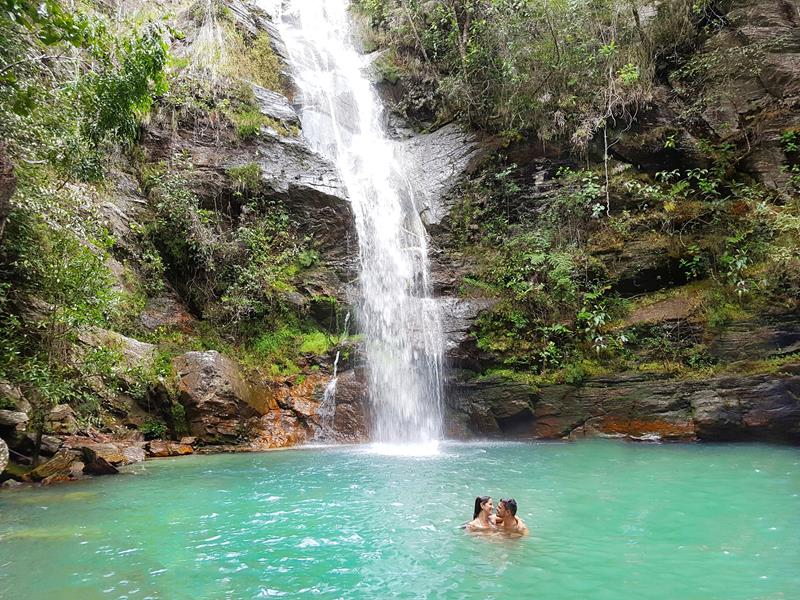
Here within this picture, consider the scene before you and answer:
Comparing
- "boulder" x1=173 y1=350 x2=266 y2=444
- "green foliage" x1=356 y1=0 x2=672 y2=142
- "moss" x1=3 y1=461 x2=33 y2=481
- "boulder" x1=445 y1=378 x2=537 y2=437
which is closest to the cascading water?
"boulder" x1=445 y1=378 x2=537 y2=437

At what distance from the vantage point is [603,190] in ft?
45.9

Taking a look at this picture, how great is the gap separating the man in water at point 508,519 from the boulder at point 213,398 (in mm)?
7517

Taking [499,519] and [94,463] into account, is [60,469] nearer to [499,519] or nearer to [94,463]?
[94,463]

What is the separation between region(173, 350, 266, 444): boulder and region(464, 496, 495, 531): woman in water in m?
7.24

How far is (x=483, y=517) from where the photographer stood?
5344 mm

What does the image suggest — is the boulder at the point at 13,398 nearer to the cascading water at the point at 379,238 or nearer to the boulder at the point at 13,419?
the boulder at the point at 13,419

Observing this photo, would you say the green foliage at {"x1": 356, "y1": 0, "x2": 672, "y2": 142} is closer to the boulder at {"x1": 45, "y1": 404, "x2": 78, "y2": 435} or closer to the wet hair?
the wet hair

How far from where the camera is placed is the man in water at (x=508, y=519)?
5188 mm

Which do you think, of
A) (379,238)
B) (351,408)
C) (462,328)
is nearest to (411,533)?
(351,408)

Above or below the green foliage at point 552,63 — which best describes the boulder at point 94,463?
below

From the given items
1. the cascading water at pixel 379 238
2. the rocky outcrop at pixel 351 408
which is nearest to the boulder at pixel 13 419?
the rocky outcrop at pixel 351 408

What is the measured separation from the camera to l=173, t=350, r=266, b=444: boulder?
10.9m

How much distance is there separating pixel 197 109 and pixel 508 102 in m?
9.50

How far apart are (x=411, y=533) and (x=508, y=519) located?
1.04 meters
